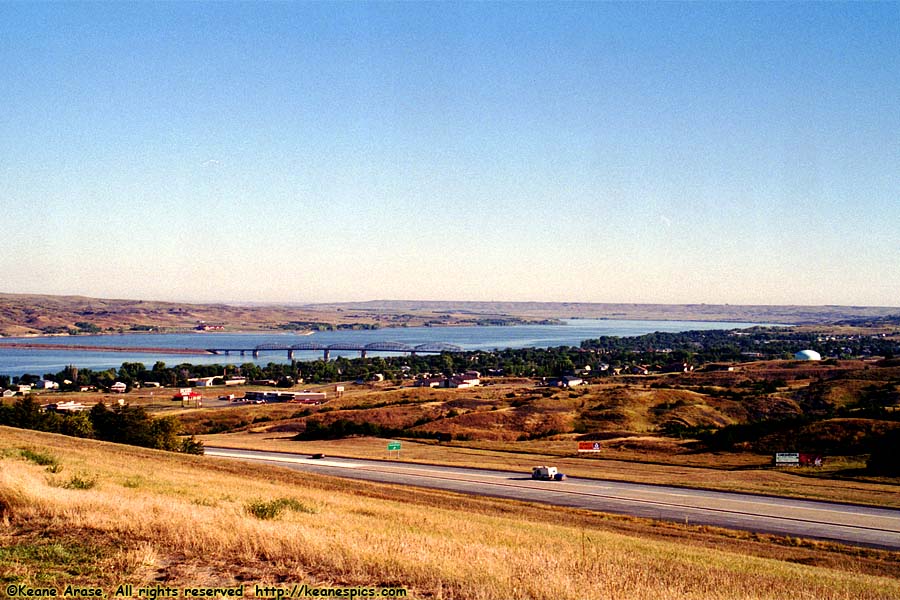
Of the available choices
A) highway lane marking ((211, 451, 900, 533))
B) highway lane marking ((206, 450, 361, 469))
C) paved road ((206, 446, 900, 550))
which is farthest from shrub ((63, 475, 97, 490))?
highway lane marking ((206, 450, 361, 469))

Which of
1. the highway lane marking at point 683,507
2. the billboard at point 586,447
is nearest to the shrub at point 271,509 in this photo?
the highway lane marking at point 683,507

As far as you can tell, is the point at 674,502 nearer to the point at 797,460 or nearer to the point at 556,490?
the point at 556,490

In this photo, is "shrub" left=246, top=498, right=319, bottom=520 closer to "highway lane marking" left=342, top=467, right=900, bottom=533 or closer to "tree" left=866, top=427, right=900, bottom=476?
"highway lane marking" left=342, top=467, right=900, bottom=533

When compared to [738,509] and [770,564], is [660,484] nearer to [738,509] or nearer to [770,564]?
[738,509]

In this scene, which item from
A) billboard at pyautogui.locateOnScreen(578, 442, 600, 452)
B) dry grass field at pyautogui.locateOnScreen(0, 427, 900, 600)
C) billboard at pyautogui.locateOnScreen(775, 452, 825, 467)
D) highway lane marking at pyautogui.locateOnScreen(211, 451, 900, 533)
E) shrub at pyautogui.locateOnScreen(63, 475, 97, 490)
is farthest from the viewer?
billboard at pyautogui.locateOnScreen(578, 442, 600, 452)

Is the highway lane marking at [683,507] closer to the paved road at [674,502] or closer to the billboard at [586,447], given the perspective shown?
the paved road at [674,502]

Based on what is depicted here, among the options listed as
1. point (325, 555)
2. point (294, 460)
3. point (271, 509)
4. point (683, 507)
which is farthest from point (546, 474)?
point (325, 555)

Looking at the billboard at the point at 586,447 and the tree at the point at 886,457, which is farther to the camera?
the billboard at the point at 586,447

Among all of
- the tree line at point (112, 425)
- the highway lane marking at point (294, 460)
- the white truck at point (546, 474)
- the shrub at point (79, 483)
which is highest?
the shrub at point (79, 483)
